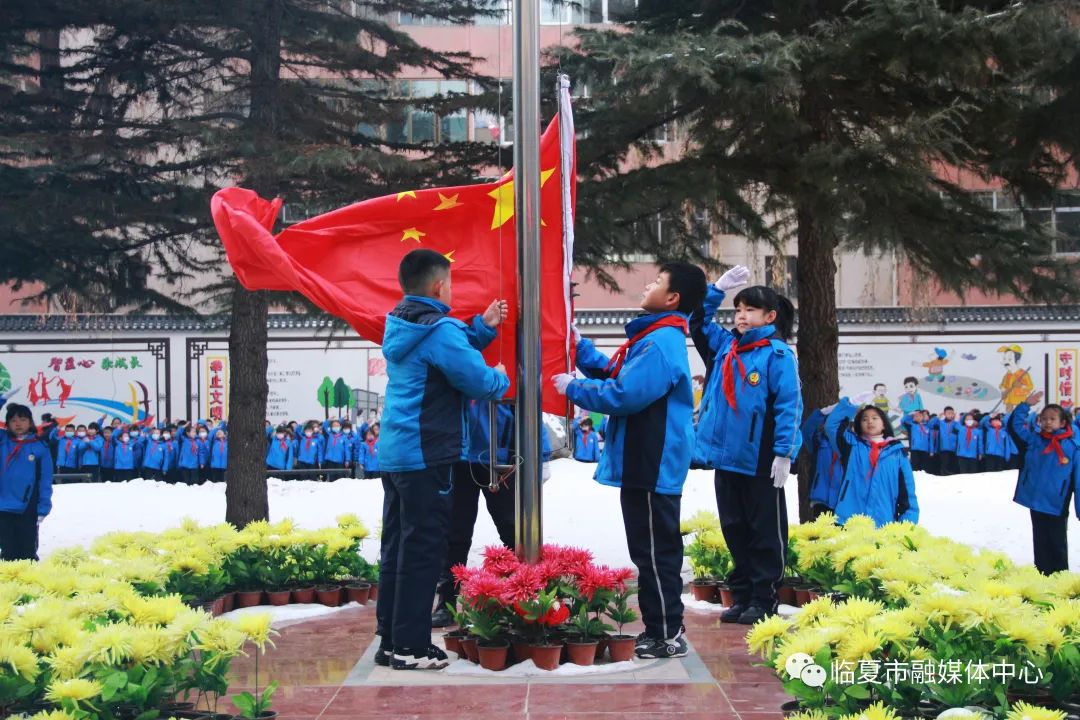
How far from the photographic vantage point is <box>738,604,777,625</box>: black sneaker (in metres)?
6.74

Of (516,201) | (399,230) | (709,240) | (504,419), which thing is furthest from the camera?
(709,240)

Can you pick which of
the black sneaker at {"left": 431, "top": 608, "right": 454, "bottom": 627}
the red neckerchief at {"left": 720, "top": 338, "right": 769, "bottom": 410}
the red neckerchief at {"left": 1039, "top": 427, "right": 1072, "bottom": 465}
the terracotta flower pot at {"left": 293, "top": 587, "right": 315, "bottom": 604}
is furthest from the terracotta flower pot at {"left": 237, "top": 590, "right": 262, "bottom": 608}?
the red neckerchief at {"left": 1039, "top": 427, "right": 1072, "bottom": 465}

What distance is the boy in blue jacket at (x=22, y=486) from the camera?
10117mm

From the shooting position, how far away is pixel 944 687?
13.4 ft

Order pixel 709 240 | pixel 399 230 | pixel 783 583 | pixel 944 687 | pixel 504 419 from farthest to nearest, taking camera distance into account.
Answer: pixel 709 240
pixel 783 583
pixel 504 419
pixel 399 230
pixel 944 687

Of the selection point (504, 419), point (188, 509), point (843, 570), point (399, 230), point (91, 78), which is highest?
point (91, 78)

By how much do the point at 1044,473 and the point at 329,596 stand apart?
5.80 m

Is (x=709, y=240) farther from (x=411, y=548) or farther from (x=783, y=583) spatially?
(x=411, y=548)

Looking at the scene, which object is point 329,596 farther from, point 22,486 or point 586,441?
point 586,441

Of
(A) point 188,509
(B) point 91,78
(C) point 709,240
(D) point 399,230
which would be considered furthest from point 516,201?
(A) point 188,509

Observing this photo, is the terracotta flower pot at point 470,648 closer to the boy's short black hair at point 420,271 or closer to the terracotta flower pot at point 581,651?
the terracotta flower pot at point 581,651

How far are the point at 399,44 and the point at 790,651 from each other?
9023 mm

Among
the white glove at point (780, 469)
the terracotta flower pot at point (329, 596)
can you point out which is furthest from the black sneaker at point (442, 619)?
the white glove at point (780, 469)

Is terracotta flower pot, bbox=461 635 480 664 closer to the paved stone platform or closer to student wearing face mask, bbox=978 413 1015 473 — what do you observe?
the paved stone platform
